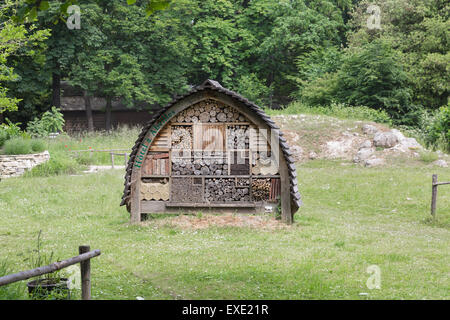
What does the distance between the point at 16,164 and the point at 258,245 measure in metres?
14.5

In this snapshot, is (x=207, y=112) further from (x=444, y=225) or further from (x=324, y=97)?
(x=324, y=97)

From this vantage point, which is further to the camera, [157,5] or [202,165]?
→ [202,165]

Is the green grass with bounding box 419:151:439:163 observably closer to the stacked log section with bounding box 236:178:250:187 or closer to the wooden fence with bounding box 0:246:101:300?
the stacked log section with bounding box 236:178:250:187

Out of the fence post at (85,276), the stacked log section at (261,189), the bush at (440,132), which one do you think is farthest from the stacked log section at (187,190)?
the bush at (440,132)

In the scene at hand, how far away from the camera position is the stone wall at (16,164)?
21.0m

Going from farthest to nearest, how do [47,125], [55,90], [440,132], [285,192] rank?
[55,90] → [47,125] → [440,132] → [285,192]

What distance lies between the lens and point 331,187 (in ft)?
60.0

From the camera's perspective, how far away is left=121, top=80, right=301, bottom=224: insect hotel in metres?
12.0

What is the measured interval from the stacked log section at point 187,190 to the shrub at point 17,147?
1184 cm

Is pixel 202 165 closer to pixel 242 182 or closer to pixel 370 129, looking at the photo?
pixel 242 182

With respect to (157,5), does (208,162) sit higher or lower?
lower

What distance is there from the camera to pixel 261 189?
1212cm

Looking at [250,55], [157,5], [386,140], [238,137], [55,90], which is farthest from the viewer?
[250,55]

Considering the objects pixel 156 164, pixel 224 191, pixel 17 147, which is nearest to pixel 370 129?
pixel 224 191
